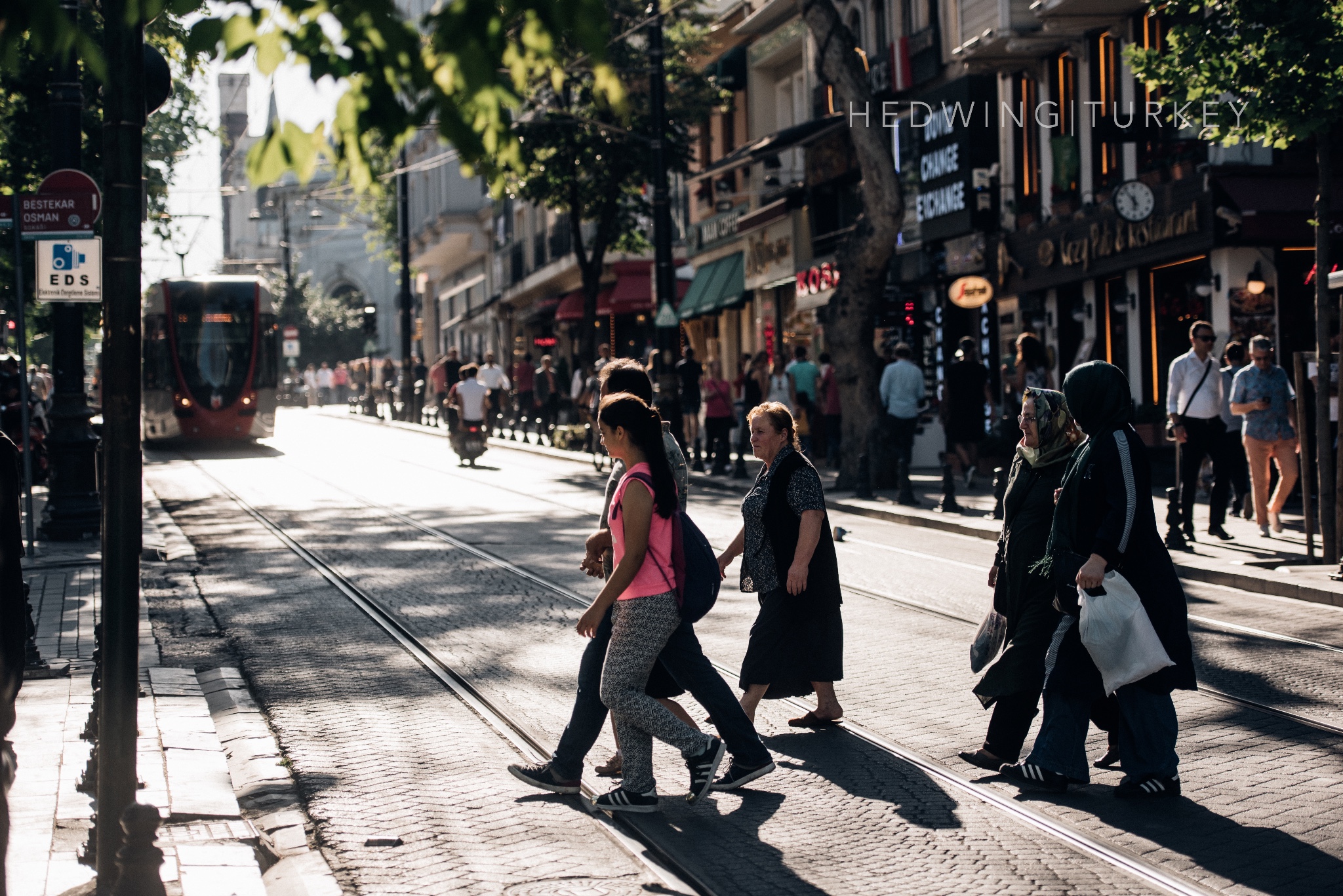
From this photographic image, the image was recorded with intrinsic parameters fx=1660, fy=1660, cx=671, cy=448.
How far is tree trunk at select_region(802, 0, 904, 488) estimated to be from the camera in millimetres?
19203

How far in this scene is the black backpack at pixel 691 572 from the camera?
19.3ft

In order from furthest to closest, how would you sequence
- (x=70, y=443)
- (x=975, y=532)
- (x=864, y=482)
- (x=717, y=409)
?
(x=717, y=409)
(x=864, y=482)
(x=975, y=532)
(x=70, y=443)

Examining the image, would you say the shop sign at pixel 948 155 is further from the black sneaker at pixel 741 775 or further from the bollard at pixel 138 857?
the bollard at pixel 138 857

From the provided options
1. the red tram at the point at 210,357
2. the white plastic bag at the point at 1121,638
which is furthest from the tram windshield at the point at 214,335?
the white plastic bag at the point at 1121,638

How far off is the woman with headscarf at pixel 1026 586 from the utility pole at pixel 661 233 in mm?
18192

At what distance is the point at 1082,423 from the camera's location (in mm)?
6125

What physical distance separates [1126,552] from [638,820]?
2000 millimetres

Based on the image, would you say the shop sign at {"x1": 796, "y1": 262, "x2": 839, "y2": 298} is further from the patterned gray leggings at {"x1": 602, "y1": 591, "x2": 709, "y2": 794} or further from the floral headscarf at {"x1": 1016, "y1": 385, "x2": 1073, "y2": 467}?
the patterned gray leggings at {"x1": 602, "y1": 591, "x2": 709, "y2": 794}

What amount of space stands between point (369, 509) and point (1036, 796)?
1364 cm

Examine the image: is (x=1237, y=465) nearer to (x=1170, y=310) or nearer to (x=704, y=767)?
(x=1170, y=310)

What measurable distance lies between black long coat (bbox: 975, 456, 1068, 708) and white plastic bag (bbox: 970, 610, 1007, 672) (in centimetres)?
6

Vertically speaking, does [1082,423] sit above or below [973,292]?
Result: below

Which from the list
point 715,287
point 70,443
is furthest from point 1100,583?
point 715,287

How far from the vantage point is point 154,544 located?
14.9 meters
